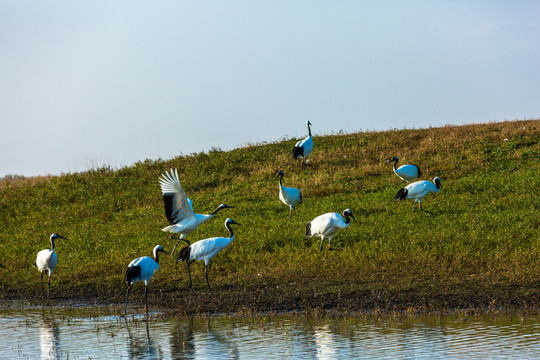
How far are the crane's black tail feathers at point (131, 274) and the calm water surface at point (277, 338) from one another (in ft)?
2.86

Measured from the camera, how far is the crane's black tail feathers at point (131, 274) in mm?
12344

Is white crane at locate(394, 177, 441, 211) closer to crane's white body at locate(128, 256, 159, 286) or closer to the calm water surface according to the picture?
the calm water surface

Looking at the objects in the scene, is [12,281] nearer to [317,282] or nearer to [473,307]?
[317,282]

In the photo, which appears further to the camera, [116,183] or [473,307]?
[116,183]

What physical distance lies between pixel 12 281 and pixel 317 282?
24.8 feet

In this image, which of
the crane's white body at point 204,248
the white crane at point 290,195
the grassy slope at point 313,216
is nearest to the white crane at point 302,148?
the grassy slope at point 313,216

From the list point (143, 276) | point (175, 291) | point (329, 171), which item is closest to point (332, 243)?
point (175, 291)

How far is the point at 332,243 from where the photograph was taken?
16.0m

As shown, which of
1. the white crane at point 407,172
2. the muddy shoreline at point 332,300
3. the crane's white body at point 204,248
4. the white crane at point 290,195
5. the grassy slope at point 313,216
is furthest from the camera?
the white crane at point 407,172

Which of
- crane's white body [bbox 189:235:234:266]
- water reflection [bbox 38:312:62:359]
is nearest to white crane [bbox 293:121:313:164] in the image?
crane's white body [bbox 189:235:234:266]

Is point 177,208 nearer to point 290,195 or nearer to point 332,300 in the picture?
point 290,195

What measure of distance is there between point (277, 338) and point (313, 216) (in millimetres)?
9156

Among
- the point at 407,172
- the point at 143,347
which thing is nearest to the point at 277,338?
the point at 143,347

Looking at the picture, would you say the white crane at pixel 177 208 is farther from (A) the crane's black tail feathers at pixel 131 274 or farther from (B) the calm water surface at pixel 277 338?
(B) the calm water surface at pixel 277 338
